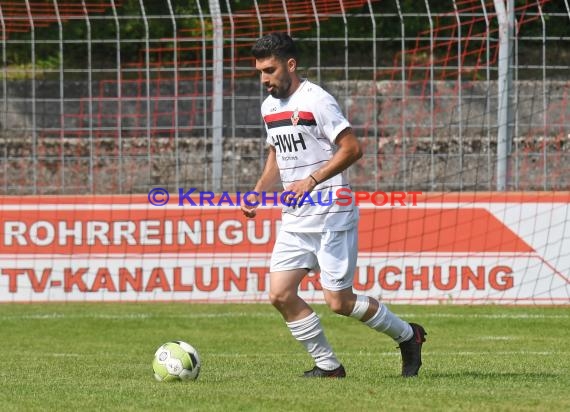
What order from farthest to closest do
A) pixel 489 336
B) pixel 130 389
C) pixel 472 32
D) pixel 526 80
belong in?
pixel 526 80 < pixel 472 32 < pixel 489 336 < pixel 130 389

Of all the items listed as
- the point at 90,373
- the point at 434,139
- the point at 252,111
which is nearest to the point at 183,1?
the point at 252,111

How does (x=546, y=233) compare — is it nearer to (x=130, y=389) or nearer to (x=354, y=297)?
(x=354, y=297)

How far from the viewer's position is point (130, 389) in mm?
6734

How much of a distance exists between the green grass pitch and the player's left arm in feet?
3.51

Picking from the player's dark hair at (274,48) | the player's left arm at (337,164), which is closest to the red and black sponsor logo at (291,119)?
the player's left arm at (337,164)

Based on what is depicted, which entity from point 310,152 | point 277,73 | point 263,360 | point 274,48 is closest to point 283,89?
point 277,73

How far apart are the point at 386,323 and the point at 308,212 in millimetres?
793

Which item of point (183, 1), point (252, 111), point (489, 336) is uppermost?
point (183, 1)

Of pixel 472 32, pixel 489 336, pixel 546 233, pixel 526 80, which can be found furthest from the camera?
pixel 526 80

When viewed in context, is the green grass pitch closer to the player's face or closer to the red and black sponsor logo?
the red and black sponsor logo

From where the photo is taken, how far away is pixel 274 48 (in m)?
7.12

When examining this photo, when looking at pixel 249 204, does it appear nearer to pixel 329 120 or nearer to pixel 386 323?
pixel 329 120

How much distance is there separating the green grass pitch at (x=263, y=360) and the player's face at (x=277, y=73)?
64.8 inches

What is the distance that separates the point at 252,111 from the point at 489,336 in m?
5.65
